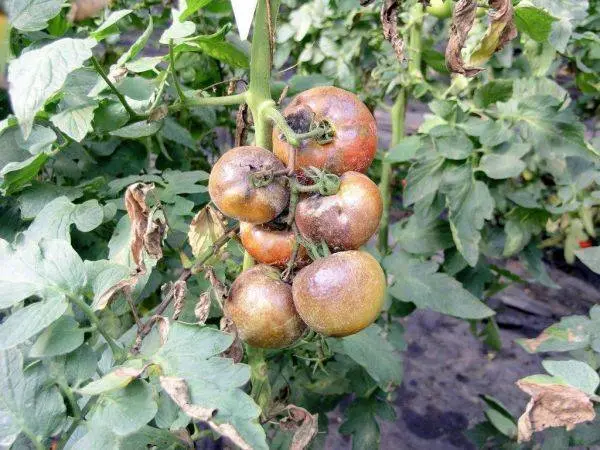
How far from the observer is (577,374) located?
0.58 meters

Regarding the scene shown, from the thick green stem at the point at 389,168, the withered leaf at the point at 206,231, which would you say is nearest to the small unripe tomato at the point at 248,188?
the withered leaf at the point at 206,231

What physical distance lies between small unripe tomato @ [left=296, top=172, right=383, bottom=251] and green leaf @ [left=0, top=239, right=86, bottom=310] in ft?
0.78

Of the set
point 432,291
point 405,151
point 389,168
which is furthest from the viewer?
point 389,168

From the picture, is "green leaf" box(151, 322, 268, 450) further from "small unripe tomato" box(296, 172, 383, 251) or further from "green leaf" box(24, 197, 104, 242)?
"green leaf" box(24, 197, 104, 242)

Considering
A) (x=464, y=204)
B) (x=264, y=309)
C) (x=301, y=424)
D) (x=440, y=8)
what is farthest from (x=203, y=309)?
(x=440, y=8)

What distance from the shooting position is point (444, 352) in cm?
Answer: 205

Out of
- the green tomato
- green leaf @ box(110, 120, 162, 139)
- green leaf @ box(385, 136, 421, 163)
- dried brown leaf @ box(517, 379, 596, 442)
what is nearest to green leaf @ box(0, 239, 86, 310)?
green leaf @ box(110, 120, 162, 139)

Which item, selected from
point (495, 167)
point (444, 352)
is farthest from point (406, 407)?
point (495, 167)

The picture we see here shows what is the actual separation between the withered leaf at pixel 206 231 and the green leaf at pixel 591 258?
0.57 m

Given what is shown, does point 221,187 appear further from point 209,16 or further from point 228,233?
point 209,16

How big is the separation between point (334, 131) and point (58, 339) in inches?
13.1

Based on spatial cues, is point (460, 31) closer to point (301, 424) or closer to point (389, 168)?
point (301, 424)

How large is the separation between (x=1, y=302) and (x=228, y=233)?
239mm

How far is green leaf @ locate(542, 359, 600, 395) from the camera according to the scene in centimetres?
57
